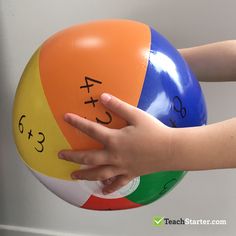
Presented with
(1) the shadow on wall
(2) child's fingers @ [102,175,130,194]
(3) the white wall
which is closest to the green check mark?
(3) the white wall

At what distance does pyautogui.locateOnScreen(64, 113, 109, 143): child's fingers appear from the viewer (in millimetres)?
542

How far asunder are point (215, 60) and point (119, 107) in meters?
0.33

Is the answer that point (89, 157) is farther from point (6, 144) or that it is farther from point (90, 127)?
point (6, 144)

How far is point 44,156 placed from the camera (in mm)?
604

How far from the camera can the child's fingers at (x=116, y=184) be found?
0.59 metres

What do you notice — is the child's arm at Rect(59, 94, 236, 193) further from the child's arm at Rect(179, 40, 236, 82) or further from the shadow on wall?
the shadow on wall

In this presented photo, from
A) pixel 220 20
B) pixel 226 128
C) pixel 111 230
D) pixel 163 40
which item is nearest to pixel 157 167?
pixel 226 128

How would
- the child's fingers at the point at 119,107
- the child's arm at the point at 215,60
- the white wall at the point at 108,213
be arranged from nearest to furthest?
1. the child's fingers at the point at 119,107
2. the child's arm at the point at 215,60
3. the white wall at the point at 108,213

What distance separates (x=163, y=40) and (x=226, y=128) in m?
0.19

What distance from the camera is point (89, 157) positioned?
554mm

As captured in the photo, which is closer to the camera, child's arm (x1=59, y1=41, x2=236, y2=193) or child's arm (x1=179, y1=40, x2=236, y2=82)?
child's arm (x1=59, y1=41, x2=236, y2=193)

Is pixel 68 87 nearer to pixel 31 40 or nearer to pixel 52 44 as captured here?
pixel 52 44

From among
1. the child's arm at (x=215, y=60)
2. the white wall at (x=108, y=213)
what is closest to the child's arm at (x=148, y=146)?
the child's arm at (x=215, y=60)

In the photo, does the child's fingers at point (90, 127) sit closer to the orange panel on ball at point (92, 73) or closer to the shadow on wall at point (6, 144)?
the orange panel on ball at point (92, 73)
